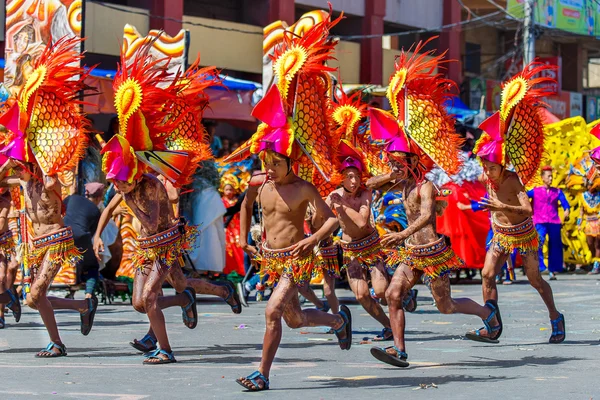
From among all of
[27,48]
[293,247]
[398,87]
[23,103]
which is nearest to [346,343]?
[293,247]

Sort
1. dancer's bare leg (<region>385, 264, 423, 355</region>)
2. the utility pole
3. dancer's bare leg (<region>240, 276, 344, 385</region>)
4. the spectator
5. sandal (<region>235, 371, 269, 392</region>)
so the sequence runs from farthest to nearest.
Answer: the utility pole → the spectator → dancer's bare leg (<region>385, 264, 423, 355</region>) → dancer's bare leg (<region>240, 276, 344, 385</region>) → sandal (<region>235, 371, 269, 392</region>)

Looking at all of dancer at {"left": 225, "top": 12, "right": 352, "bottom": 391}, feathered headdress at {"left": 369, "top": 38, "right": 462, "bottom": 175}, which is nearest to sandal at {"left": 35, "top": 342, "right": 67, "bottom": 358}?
dancer at {"left": 225, "top": 12, "right": 352, "bottom": 391}

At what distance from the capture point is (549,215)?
18594 millimetres

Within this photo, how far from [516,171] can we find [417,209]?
1611 millimetres

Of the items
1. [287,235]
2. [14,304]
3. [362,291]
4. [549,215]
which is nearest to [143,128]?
[287,235]

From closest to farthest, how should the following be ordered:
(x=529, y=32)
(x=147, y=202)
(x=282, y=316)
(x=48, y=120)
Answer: (x=282, y=316), (x=147, y=202), (x=48, y=120), (x=529, y=32)

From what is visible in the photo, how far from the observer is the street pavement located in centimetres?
724

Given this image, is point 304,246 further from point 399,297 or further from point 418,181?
point 418,181

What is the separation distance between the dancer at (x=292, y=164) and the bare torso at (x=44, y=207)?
6.70ft

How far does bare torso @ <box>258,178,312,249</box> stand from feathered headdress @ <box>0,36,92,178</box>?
2176mm

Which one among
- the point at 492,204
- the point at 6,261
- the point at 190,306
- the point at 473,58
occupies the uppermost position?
the point at 473,58

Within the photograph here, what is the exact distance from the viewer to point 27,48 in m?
14.2

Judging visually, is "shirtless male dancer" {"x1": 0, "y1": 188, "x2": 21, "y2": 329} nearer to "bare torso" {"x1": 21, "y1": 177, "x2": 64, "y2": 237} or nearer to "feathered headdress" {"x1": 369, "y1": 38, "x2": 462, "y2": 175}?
"bare torso" {"x1": 21, "y1": 177, "x2": 64, "y2": 237}

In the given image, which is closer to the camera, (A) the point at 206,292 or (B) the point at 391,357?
(B) the point at 391,357
